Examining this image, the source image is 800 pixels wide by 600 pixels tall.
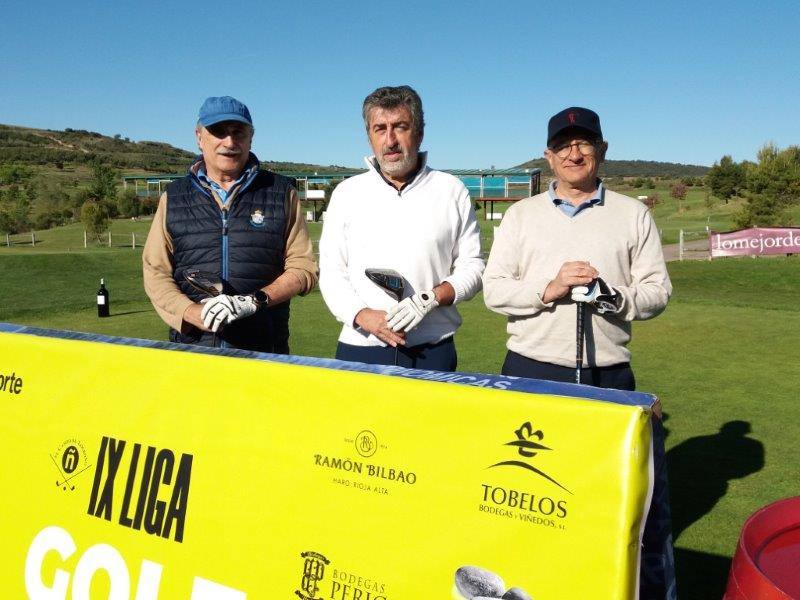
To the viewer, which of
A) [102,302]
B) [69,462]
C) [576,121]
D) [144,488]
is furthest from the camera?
[102,302]

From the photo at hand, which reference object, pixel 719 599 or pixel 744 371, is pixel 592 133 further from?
pixel 744 371

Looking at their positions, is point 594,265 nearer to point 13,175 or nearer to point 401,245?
point 401,245

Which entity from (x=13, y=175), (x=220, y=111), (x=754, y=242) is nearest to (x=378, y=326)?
(x=220, y=111)

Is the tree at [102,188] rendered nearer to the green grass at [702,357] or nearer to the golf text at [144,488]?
the green grass at [702,357]

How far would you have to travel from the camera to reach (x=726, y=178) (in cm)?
6081

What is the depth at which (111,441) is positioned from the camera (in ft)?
8.27

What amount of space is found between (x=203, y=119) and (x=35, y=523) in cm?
Result: 178

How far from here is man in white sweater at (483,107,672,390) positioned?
116 inches

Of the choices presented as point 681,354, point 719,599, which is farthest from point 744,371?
point 719,599

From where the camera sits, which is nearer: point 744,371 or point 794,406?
point 794,406

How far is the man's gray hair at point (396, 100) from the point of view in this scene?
316cm

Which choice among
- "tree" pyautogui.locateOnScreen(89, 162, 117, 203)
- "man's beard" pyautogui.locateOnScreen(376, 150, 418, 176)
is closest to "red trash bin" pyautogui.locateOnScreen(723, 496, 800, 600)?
"man's beard" pyautogui.locateOnScreen(376, 150, 418, 176)

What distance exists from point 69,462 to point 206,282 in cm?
101

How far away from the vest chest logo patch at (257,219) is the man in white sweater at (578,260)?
3.58 feet
